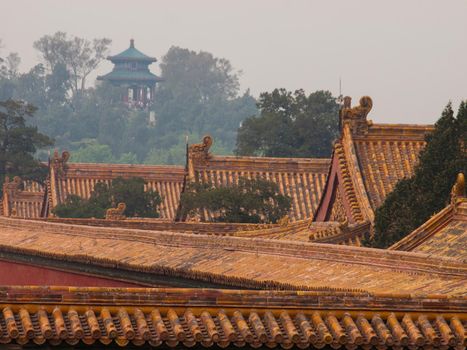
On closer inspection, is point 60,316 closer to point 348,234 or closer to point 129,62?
point 348,234

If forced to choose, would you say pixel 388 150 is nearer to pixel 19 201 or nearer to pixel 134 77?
pixel 19 201

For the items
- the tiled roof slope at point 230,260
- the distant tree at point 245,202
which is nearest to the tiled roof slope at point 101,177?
the distant tree at point 245,202

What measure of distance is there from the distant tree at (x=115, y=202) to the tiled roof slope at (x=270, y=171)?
3.13m

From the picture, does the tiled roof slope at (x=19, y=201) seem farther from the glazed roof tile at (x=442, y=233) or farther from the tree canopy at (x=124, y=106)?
the tree canopy at (x=124, y=106)

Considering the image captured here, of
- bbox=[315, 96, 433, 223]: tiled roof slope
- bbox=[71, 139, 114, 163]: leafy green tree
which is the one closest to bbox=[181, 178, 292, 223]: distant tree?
bbox=[315, 96, 433, 223]: tiled roof slope

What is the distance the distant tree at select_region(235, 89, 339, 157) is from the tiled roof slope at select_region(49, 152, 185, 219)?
600 cm

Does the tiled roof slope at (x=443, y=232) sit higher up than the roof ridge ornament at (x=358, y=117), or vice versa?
the roof ridge ornament at (x=358, y=117)

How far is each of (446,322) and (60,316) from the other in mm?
3049

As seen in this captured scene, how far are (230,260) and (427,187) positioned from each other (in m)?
7.98

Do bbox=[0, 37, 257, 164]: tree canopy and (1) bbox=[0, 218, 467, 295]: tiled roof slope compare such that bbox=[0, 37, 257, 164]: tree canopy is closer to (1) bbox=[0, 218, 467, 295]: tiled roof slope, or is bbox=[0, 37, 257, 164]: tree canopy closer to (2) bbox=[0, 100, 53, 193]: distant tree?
(2) bbox=[0, 100, 53, 193]: distant tree

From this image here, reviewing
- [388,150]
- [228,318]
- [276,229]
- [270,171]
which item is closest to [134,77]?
[270,171]

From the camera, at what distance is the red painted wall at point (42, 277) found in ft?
93.1

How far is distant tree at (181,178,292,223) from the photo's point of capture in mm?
44500

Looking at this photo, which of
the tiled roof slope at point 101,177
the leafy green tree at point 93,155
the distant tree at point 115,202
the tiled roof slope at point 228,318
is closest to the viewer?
the tiled roof slope at point 228,318
